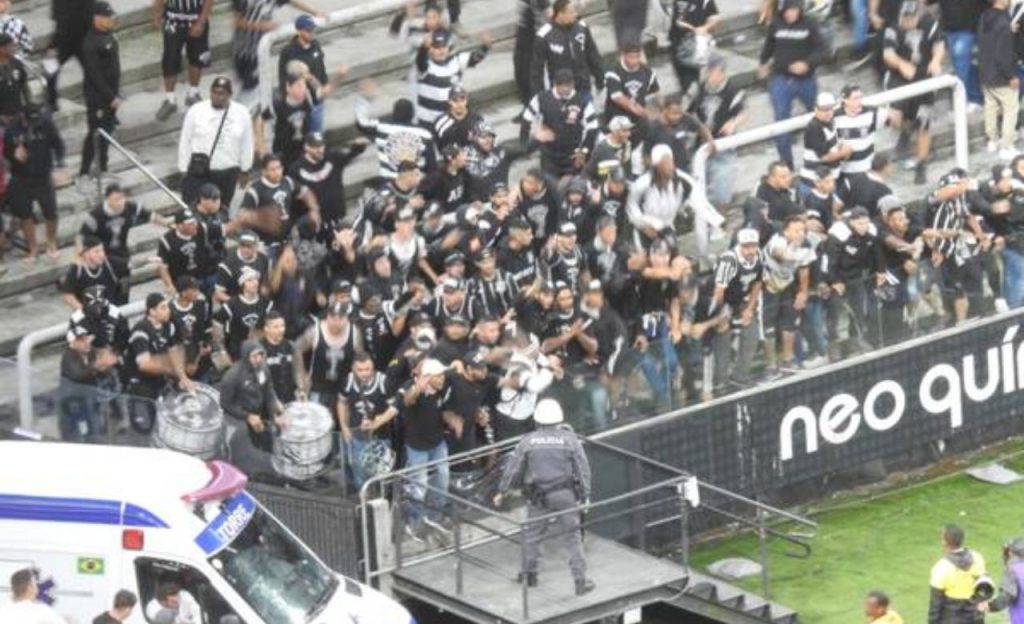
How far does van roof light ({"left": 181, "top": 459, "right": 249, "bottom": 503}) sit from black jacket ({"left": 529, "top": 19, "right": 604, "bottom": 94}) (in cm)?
804

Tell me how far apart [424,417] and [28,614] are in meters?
4.75

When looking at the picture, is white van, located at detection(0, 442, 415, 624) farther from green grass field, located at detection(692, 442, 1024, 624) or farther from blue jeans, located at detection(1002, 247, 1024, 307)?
blue jeans, located at detection(1002, 247, 1024, 307)

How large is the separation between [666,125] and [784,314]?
259cm

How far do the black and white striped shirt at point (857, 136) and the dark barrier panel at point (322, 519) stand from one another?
6803 mm

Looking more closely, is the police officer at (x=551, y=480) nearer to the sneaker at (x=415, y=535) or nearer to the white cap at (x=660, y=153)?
the sneaker at (x=415, y=535)

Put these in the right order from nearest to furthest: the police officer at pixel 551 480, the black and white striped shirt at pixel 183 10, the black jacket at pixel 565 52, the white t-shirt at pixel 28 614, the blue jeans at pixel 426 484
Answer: the white t-shirt at pixel 28 614 → the police officer at pixel 551 480 → the blue jeans at pixel 426 484 → the black jacket at pixel 565 52 → the black and white striped shirt at pixel 183 10

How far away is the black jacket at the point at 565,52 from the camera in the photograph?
30688 mm

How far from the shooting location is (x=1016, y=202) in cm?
2964

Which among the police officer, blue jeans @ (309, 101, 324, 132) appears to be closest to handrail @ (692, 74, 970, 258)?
blue jeans @ (309, 101, 324, 132)

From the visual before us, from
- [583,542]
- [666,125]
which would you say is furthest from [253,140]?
[583,542]

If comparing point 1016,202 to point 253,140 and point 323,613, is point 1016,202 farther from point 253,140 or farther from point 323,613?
point 323,613

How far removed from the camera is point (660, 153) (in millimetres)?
29031

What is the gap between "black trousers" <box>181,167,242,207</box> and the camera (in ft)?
94.6

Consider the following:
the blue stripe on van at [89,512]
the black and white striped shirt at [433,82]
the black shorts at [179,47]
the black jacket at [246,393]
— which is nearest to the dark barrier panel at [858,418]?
the black jacket at [246,393]
